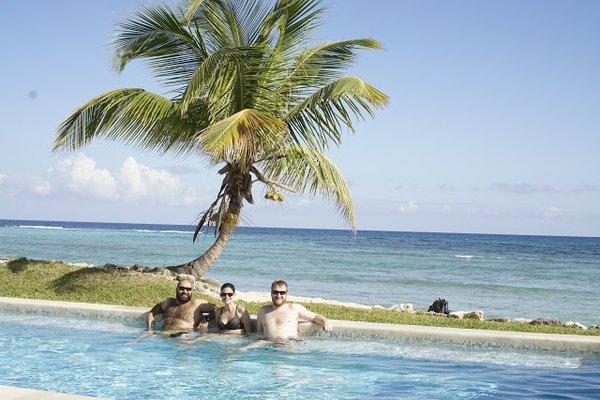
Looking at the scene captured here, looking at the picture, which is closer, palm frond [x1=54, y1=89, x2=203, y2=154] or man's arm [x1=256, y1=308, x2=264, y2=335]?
man's arm [x1=256, y1=308, x2=264, y2=335]

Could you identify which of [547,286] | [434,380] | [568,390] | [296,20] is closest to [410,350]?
[434,380]

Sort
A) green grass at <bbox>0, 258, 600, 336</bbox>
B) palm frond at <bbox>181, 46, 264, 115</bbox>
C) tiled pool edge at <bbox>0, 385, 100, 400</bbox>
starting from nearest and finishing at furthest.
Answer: tiled pool edge at <bbox>0, 385, 100, 400</bbox>
green grass at <bbox>0, 258, 600, 336</bbox>
palm frond at <bbox>181, 46, 264, 115</bbox>

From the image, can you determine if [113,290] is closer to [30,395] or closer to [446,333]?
[446,333]

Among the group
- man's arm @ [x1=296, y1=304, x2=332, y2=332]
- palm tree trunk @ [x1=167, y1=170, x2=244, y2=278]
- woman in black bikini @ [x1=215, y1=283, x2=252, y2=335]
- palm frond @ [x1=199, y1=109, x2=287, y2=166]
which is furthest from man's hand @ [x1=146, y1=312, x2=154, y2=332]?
palm tree trunk @ [x1=167, y1=170, x2=244, y2=278]

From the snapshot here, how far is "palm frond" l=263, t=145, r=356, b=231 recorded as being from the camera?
14359mm

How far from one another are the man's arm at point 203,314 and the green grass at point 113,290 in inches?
63.8

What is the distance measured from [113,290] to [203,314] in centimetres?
321

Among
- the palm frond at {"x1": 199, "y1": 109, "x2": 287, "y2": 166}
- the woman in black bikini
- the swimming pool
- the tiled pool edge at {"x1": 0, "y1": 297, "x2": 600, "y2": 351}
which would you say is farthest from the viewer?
the palm frond at {"x1": 199, "y1": 109, "x2": 287, "y2": 166}

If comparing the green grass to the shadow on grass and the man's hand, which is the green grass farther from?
the man's hand

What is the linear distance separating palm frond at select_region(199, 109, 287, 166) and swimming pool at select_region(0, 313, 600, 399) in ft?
11.1

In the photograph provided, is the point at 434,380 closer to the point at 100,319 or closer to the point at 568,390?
the point at 568,390

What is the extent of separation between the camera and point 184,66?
15.2m

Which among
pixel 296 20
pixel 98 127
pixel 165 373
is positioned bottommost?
pixel 165 373

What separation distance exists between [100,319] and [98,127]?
4.37 meters
